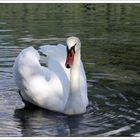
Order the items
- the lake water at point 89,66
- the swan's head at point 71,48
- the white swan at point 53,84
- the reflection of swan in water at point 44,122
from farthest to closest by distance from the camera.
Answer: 1. the white swan at point 53,84
2. the swan's head at point 71,48
3. the lake water at point 89,66
4. the reflection of swan in water at point 44,122

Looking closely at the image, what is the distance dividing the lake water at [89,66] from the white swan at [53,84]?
0.17 meters

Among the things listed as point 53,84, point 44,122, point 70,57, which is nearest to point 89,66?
point 53,84

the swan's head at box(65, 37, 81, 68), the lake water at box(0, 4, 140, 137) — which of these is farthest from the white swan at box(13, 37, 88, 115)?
the lake water at box(0, 4, 140, 137)

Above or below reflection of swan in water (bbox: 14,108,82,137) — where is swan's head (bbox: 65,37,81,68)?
above

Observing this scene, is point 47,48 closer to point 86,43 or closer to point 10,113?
point 10,113

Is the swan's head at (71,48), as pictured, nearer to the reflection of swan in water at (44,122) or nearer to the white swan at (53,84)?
the white swan at (53,84)

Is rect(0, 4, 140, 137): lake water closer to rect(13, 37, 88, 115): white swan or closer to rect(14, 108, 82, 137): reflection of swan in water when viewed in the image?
rect(14, 108, 82, 137): reflection of swan in water

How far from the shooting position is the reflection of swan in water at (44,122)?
766 cm

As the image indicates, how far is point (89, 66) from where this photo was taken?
12352mm

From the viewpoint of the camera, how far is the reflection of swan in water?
766cm

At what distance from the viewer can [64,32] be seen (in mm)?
18516

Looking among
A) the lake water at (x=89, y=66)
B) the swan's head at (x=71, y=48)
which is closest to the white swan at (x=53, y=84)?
the swan's head at (x=71, y=48)

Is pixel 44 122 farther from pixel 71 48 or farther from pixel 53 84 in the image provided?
pixel 71 48

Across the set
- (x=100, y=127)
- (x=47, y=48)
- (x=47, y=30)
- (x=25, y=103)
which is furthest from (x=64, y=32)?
(x=100, y=127)
